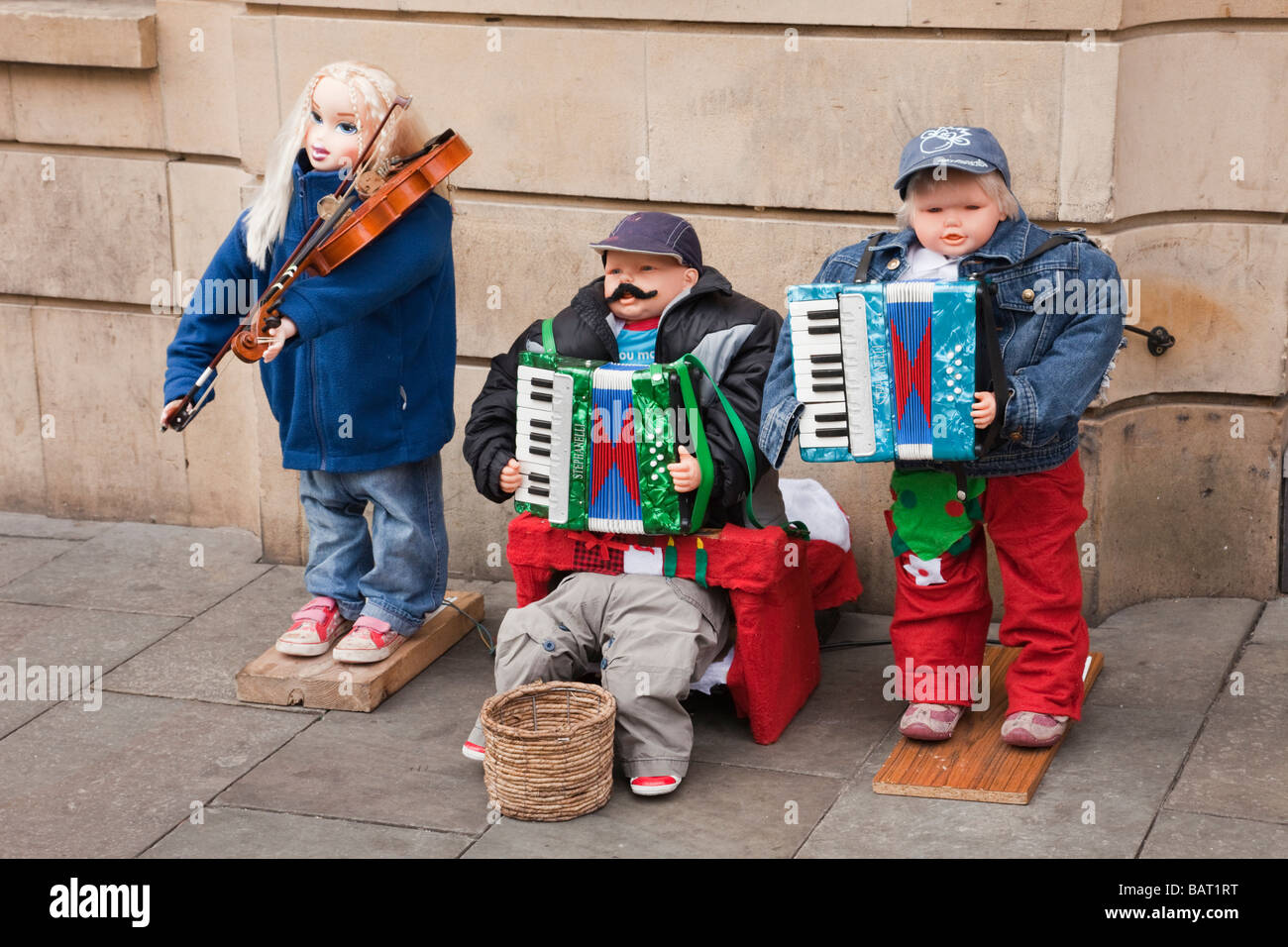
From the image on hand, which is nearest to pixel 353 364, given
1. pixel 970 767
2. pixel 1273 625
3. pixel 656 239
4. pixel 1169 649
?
pixel 656 239

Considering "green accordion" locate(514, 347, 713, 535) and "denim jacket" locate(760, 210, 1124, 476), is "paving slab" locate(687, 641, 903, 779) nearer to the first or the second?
"green accordion" locate(514, 347, 713, 535)

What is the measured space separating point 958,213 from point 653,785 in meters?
1.62

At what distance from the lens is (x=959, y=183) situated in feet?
13.5

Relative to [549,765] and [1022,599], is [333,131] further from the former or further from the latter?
[1022,599]

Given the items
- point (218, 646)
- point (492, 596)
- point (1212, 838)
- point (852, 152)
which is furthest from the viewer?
point (492, 596)

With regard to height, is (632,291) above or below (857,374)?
above

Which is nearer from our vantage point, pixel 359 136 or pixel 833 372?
pixel 833 372

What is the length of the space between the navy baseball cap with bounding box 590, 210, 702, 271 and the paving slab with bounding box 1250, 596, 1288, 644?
2.12 metres

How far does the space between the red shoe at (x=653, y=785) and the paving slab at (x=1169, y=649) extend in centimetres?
131

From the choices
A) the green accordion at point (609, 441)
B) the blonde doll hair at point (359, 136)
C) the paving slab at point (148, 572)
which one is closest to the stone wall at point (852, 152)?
the paving slab at point (148, 572)

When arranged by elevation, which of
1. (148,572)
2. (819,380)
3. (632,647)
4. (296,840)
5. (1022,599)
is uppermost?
(819,380)

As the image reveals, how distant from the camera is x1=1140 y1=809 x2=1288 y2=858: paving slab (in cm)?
383

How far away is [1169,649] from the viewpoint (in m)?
5.07

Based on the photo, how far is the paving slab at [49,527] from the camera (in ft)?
21.1
